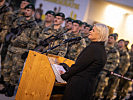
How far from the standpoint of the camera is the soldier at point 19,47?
4.90 m

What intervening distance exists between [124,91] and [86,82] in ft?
18.9

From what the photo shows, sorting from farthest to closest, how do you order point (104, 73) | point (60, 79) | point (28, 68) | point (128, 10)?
1. point (128, 10)
2. point (104, 73)
3. point (28, 68)
4. point (60, 79)

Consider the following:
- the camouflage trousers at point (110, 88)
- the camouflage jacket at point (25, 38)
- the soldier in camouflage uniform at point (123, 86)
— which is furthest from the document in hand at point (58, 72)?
the soldier in camouflage uniform at point (123, 86)

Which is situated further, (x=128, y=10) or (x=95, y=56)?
(x=128, y=10)

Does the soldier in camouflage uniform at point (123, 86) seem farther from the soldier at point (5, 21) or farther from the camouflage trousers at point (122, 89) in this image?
the soldier at point (5, 21)

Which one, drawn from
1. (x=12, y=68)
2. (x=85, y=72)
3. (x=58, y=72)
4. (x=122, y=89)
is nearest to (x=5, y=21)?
(x=12, y=68)

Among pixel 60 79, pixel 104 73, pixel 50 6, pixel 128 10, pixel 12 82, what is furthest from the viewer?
pixel 128 10

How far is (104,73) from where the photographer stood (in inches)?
274

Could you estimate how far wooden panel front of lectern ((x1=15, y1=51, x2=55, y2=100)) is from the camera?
3100 millimetres

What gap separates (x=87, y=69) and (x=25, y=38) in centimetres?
255

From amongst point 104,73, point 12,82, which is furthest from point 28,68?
point 104,73

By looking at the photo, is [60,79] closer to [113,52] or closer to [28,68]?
[28,68]

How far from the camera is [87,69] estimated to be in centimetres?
281

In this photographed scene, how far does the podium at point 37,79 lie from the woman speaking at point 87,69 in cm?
33
